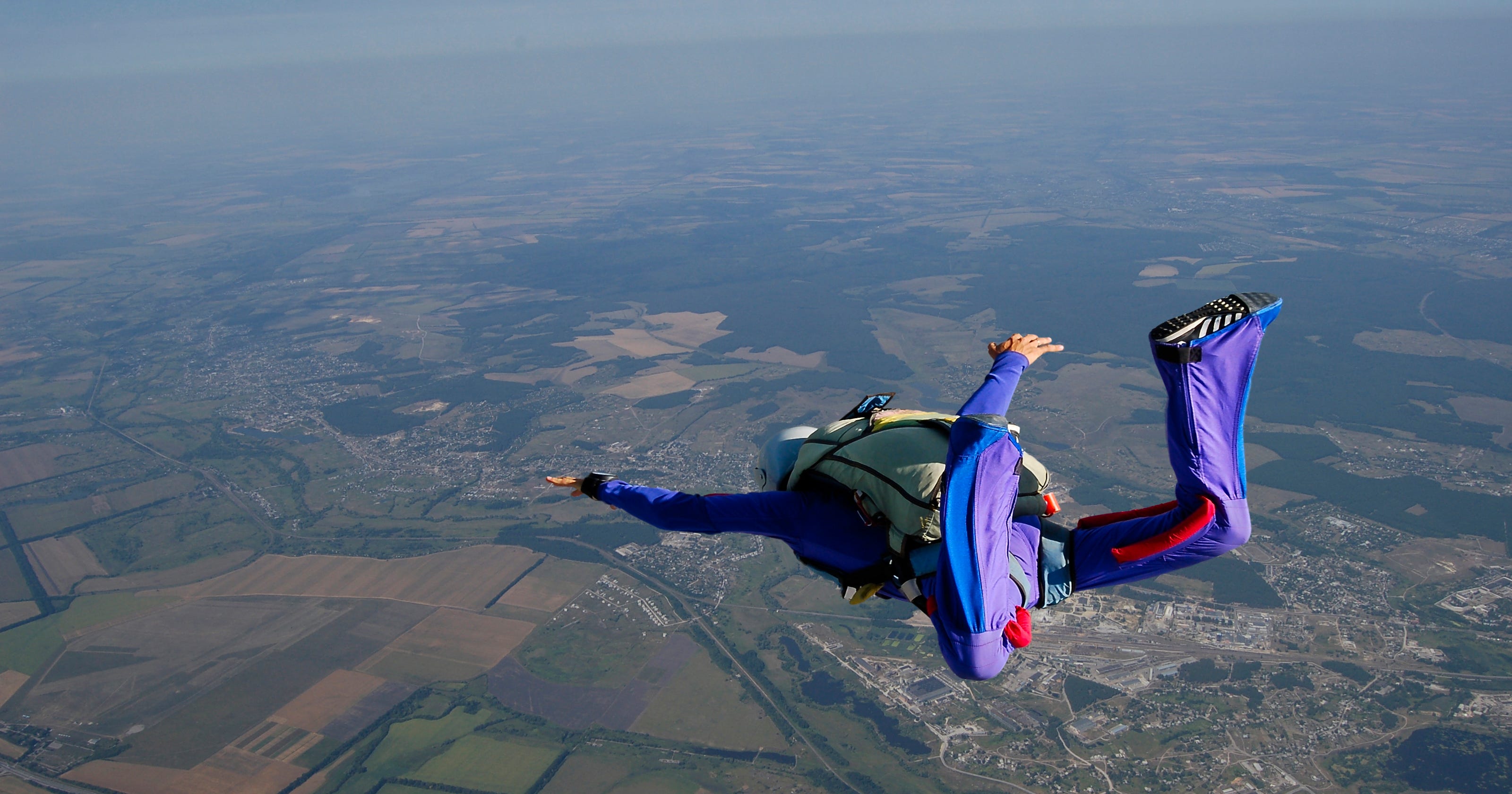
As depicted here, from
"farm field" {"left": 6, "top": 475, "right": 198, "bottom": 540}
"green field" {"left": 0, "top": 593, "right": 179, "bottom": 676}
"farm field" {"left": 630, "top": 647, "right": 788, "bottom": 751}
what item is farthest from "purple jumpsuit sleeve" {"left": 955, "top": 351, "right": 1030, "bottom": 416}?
"farm field" {"left": 6, "top": 475, "right": 198, "bottom": 540}

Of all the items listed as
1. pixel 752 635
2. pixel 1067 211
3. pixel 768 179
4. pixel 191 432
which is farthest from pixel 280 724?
pixel 768 179

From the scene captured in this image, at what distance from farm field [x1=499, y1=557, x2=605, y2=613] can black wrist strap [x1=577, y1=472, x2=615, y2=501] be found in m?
38.4

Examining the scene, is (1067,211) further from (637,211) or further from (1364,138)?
(1364,138)

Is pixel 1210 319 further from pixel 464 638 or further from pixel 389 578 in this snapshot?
pixel 389 578

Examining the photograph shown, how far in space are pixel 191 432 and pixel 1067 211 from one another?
122872 mm

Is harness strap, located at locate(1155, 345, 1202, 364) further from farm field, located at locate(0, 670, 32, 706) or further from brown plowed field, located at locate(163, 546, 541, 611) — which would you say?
farm field, located at locate(0, 670, 32, 706)

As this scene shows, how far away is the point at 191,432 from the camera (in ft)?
238

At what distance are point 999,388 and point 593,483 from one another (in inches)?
127

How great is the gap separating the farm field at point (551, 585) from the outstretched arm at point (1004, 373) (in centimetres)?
3975

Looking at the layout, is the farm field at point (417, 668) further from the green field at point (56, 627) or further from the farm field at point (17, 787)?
the green field at point (56, 627)

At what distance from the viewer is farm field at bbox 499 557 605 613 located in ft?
144

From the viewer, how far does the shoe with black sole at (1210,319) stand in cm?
464

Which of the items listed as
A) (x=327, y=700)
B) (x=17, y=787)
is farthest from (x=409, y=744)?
(x=17, y=787)

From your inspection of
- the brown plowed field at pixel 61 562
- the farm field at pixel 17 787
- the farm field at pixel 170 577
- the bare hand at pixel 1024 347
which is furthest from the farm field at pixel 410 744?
the bare hand at pixel 1024 347
